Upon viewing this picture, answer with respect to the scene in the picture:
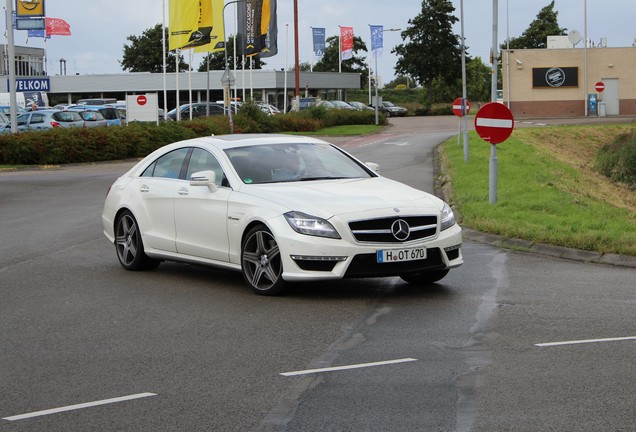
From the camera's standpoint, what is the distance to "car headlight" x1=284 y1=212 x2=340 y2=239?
32.1 feet

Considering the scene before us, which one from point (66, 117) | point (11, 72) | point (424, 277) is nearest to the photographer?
point (424, 277)

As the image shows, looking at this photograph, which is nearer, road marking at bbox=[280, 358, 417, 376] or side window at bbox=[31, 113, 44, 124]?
road marking at bbox=[280, 358, 417, 376]

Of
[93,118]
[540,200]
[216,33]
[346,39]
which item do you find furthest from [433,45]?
[540,200]

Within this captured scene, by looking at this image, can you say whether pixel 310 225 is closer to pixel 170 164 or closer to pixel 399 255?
pixel 399 255

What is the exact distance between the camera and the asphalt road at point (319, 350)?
19.4 ft

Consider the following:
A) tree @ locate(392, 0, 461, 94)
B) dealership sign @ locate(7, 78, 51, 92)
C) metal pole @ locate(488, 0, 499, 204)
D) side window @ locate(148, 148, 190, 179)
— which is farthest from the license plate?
tree @ locate(392, 0, 461, 94)

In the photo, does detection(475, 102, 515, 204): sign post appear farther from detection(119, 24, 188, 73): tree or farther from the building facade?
detection(119, 24, 188, 73): tree

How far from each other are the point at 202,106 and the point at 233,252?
56.9 meters

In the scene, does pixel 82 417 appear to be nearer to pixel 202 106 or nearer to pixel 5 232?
pixel 5 232

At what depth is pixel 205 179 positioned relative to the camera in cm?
1086

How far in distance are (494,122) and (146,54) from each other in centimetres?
11193

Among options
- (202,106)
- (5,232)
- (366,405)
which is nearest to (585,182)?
(5,232)

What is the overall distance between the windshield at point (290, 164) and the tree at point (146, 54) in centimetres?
11427

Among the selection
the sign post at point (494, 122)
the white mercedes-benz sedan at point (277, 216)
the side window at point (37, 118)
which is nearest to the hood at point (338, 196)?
the white mercedes-benz sedan at point (277, 216)
